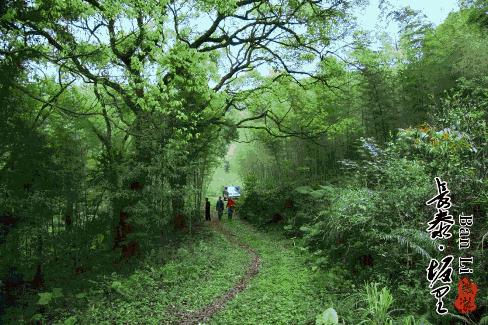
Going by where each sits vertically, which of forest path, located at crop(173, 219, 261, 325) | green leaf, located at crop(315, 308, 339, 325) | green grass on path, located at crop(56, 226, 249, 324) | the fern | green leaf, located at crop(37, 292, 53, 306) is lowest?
forest path, located at crop(173, 219, 261, 325)

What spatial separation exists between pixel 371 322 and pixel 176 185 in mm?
7410

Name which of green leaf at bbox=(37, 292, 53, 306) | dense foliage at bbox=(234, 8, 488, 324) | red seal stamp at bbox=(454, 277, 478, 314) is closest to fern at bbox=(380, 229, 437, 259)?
dense foliage at bbox=(234, 8, 488, 324)

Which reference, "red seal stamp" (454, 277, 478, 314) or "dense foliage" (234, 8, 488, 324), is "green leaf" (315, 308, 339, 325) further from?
"red seal stamp" (454, 277, 478, 314)

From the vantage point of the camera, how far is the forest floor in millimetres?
5996

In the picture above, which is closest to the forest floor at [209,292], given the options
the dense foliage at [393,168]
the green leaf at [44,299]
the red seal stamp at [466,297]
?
the green leaf at [44,299]

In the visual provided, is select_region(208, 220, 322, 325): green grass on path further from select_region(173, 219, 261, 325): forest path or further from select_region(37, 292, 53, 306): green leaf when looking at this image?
select_region(37, 292, 53, 306): green leaf

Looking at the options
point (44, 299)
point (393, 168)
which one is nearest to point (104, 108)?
point (44, 299)

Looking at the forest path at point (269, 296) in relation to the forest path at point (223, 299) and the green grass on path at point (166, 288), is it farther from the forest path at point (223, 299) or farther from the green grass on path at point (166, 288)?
the green grass on path at point (166, 288)

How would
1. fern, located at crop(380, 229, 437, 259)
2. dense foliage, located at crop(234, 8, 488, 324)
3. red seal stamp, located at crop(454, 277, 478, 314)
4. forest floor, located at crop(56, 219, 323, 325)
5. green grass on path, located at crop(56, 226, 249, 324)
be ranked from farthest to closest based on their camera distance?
green grass on path, located at crop(56, 226, 249, 324)
forest floor, located at crop(56, 219, 323, 325)
dense foliage, located at crop(234, 8, 488, 324)
fern, located at crop(380, 229, 437, 259)
red seal stamp, located at crop(454, 277, 478, 314)

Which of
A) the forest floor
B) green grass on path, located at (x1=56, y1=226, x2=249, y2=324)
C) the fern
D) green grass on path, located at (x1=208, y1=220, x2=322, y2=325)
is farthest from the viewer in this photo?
green grass on path, located at (x1=56, y1=226, x2=249, y2=324)

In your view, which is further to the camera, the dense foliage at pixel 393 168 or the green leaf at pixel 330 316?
the dense foliage at pixel 393 168

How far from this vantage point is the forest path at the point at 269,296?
5.79 metres

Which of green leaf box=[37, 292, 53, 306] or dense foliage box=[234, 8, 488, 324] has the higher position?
dense foliage box=[234, 8, 488, 324]

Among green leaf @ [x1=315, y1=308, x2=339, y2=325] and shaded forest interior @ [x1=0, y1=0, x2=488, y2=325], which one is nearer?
green leaf @ [x1=315, y1=308, x2=339, y2=325]
